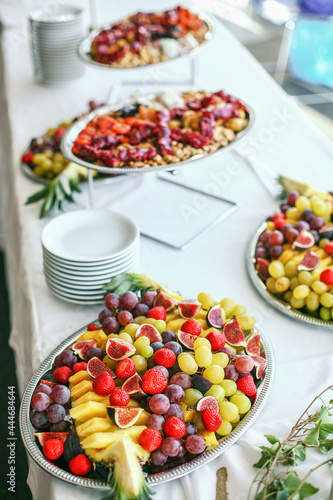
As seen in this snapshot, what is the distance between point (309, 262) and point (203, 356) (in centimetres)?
43

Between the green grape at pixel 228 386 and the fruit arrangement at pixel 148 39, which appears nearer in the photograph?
the green grape at pixel 228 386

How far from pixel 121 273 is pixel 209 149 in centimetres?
52

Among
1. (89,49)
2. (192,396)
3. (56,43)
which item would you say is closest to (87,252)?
(192,396)

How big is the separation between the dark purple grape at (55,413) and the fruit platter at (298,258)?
584 millimetres

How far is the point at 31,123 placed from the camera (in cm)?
215

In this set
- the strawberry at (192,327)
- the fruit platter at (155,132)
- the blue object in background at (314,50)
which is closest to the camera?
the strawberry at (192,327)

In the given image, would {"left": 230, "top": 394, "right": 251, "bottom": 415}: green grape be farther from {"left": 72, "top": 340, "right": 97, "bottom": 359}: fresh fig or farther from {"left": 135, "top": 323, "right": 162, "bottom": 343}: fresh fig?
{"left": 72, "top": 340, "right": 97, "bottom": 359}: fresh fig

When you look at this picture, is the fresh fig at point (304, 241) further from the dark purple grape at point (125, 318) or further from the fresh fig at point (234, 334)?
the dark purple grape at point (125, 318)

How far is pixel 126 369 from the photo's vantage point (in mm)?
928

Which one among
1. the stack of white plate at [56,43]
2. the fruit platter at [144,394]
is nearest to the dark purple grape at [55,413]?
the fruit platter at [144,394]

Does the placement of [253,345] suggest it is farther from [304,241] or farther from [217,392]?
[304,241]

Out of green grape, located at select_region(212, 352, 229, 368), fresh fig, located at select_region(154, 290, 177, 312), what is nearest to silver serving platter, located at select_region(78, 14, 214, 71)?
fresh fig, located at select_region(154, 290, 177, 312)

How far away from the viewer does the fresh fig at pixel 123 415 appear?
0.83m

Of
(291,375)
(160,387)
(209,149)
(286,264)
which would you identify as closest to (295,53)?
(209,149)
